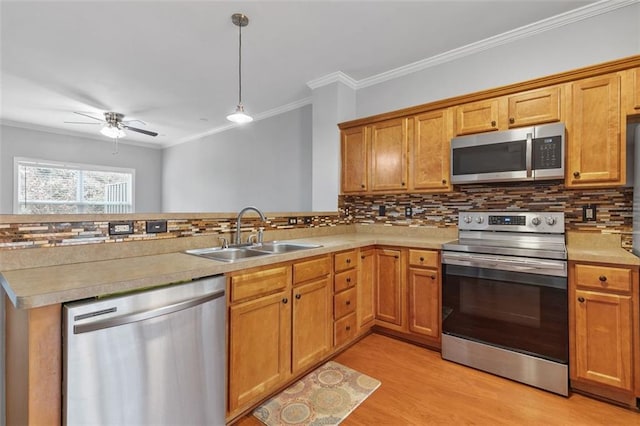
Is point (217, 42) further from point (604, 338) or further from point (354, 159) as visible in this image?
point (604, 338)

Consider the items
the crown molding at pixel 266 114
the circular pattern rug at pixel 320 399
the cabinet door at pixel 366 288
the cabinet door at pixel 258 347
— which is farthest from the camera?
the crown molding at pixel 266 114

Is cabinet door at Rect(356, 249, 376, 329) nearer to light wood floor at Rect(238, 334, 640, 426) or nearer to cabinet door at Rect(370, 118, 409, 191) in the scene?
light wood floor at Rect(238, 334, 640, 426)

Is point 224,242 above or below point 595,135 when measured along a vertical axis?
below

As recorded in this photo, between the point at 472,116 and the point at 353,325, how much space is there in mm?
2018

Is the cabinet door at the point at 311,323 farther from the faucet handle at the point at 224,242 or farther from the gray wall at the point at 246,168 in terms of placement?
the gray wall at the point at 246,168

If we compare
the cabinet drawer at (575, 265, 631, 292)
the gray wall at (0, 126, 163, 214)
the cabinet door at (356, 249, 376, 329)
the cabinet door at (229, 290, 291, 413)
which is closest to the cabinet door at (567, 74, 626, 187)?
the cabinet drawer at (575, 265, 631, 292)

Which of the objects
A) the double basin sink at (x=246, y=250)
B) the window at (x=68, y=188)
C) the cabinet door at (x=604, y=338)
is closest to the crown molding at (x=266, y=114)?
the window at (x=68, y=188)

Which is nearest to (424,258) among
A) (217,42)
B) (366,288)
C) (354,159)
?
(366,288)

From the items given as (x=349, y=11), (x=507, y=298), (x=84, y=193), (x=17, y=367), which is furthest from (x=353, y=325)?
(x=84, y=193)

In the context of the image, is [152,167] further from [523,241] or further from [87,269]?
[523,241]

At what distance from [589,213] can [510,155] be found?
28.0 inches

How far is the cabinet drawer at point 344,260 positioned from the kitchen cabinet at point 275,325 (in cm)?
9

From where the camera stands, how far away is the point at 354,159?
3.26 metres

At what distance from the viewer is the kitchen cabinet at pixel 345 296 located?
7.57ft
